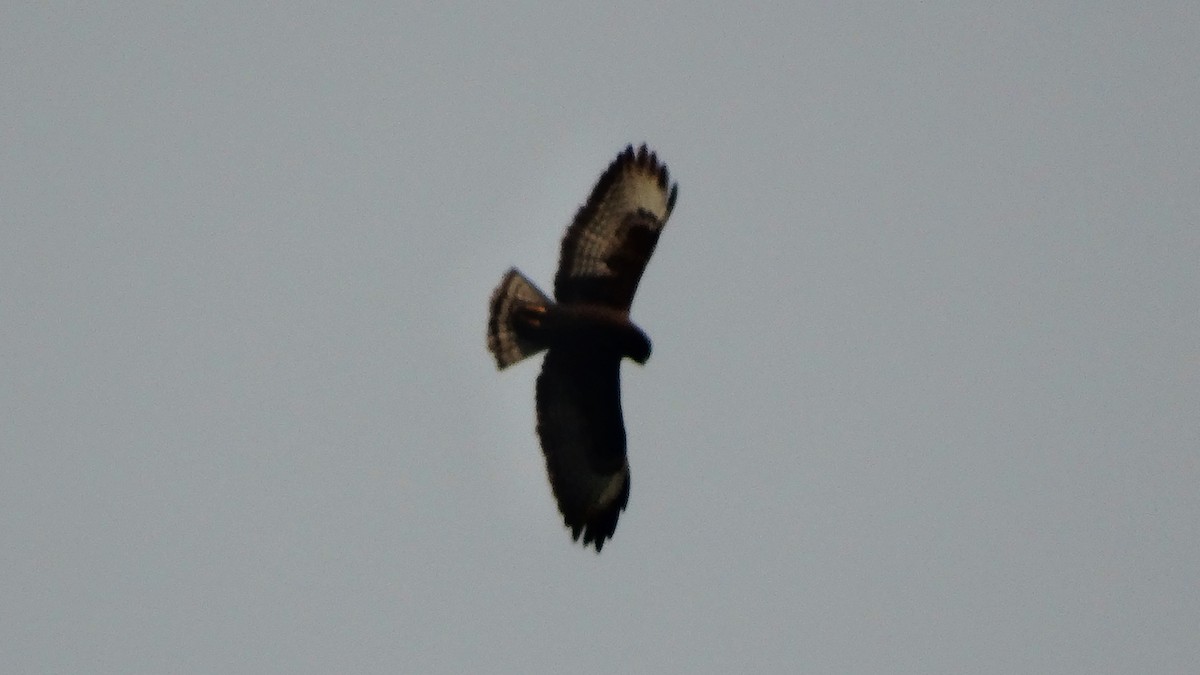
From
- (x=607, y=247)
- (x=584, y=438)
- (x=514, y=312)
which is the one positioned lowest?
(x=584, y=438)

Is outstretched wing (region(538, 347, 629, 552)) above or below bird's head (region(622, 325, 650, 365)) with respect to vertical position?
A: below

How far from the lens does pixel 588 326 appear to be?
1102 centimetres

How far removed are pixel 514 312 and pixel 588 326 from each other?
1.64 ft

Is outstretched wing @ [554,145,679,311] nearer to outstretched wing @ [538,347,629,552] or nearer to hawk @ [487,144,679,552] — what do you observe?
hawk @ [487,144,679,552]

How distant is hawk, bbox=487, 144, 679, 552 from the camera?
36.2 ft

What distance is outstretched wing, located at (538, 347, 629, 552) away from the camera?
11.3 meters

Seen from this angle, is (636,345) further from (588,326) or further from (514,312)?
(514,312)

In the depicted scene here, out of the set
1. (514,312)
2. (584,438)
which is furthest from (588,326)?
(584,438)

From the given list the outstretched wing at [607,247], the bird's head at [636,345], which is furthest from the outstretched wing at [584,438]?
the outstretched wing at [607,247]

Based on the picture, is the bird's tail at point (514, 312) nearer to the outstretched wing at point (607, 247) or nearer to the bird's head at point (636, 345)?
the outstretched wing at point (607, 247)

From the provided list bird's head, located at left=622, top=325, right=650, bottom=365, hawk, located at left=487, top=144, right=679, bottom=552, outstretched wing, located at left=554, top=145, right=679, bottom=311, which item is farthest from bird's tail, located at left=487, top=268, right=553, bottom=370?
bird's head, located at left=622, top=325, right=650, bottom=365

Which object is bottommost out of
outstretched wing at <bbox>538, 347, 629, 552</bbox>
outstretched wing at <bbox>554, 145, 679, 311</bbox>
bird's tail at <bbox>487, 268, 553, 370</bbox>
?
outstretched wing at <bbox>538, 347, 629, 552</bbox>

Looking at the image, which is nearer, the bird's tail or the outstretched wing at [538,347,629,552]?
the bird's tail

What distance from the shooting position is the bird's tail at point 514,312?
1108cm
